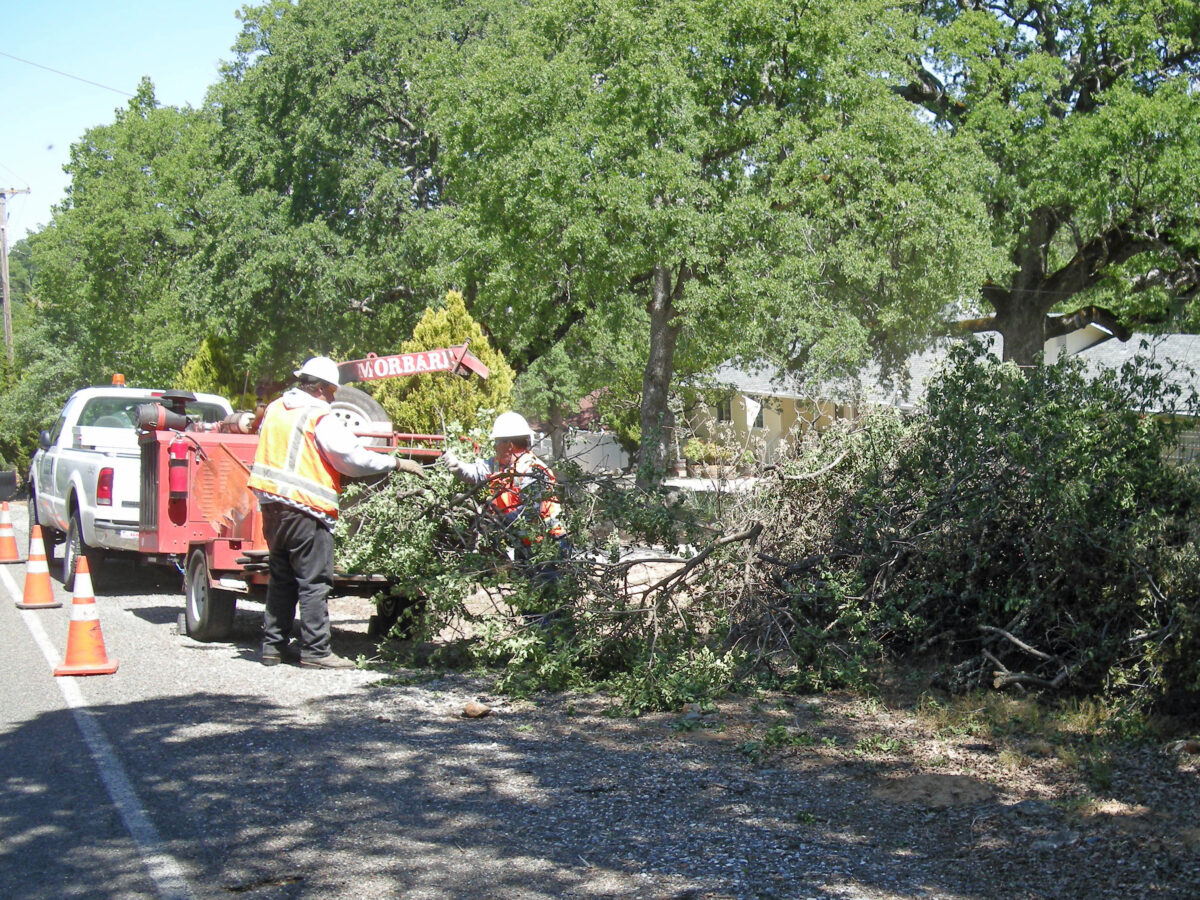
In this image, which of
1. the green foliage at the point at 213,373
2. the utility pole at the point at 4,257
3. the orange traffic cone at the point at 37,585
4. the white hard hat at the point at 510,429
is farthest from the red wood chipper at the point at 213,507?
the utility pole at the point at 4,257

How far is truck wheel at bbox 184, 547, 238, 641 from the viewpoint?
8.89 m

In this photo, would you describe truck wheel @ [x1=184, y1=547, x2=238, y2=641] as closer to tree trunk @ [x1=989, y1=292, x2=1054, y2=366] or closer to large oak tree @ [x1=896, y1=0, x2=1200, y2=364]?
large oak tree @ [x1=896, y1=0, x2=1200, y2=364]

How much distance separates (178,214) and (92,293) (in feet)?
12.5

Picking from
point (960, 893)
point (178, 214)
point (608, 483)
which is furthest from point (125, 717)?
point (178, 214)

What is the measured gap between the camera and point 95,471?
11547 millimetres

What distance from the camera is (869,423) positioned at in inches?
318

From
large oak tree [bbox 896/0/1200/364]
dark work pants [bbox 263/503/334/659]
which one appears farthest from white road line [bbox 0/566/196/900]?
large oak tree [bbox 896/0/1200/364]

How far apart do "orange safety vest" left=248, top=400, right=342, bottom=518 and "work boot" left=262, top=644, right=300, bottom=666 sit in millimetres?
1057

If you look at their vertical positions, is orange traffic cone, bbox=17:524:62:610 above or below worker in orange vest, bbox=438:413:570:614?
below

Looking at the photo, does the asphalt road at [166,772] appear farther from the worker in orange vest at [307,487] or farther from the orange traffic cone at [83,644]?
the worker in orange vest at [307,487]

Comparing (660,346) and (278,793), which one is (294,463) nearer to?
(278,793)

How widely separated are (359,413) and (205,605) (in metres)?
2.13

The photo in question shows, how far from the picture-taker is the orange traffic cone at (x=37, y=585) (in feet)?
34.9

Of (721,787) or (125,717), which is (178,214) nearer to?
(125,717)
